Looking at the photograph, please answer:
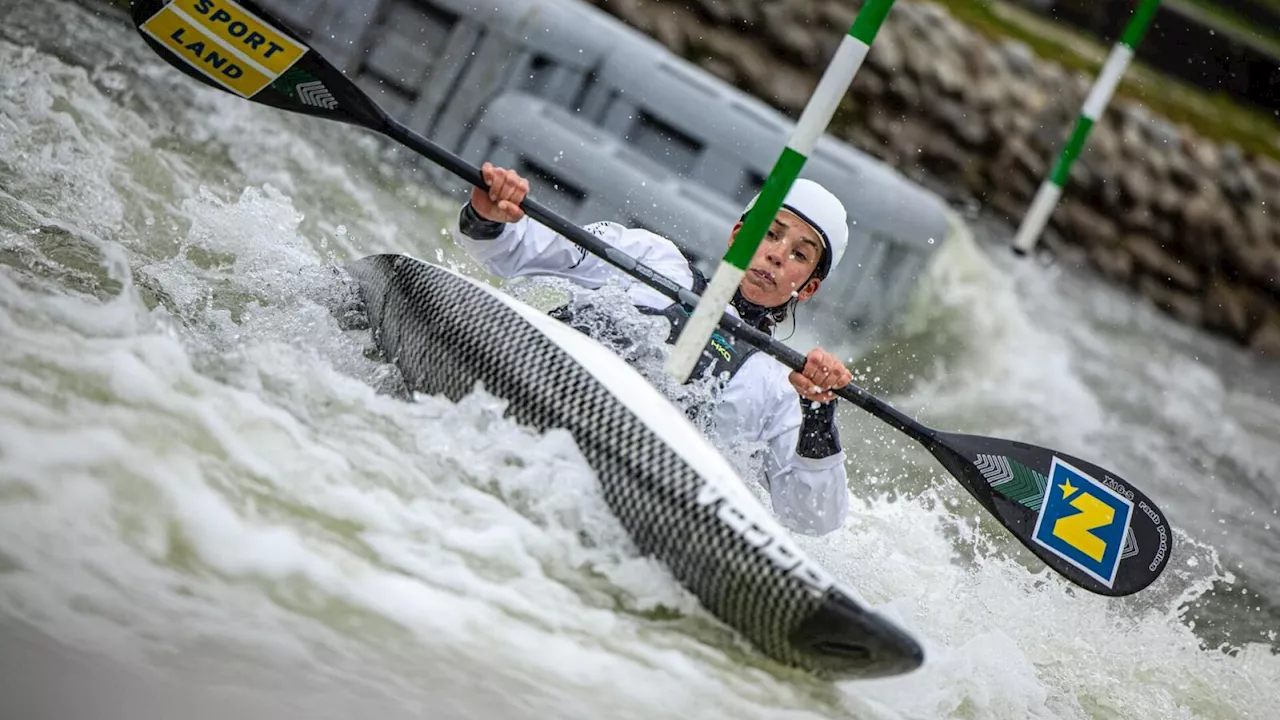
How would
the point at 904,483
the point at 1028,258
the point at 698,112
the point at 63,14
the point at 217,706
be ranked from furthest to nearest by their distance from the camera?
the point at 1028,258 → the point at 63,14 → the point at 698,112 → the point at 904,483 → the point at 217,706

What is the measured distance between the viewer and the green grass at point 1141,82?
6.36 metres

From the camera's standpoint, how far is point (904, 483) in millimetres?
3475

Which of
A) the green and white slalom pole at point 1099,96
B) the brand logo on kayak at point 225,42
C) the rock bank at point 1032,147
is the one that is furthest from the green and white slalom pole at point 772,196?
the rock bank at point 1032,147

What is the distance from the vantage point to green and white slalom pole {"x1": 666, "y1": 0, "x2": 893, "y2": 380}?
209 cm

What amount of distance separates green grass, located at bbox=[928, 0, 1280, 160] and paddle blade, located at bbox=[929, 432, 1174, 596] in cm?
425

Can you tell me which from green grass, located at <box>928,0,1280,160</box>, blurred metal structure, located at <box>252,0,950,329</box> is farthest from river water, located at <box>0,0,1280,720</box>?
green grass, located at <box>928,0,1280,160</box>

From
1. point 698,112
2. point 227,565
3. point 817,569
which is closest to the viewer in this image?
point 227,565

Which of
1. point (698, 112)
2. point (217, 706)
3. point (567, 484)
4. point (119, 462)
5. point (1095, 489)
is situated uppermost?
point (698, 112)

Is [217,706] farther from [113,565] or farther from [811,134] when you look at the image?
[811,134]

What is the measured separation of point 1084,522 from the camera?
245 cm

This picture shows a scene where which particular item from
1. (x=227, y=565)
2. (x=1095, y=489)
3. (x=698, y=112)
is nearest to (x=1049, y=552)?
(x=1095, y=489)

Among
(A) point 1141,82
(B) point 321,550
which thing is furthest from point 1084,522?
(A) point 1141,82

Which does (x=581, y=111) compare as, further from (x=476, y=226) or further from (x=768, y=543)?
(x=768, y=543)

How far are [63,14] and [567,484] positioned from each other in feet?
11.4
